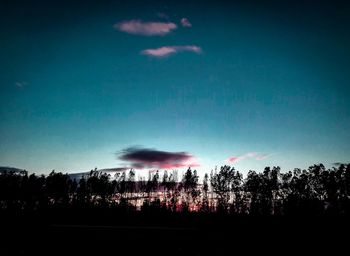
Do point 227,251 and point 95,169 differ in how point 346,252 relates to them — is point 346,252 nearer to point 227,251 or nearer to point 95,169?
point 227,251

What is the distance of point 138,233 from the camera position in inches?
330

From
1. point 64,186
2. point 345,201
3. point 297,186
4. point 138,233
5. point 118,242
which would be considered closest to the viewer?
point 118,242

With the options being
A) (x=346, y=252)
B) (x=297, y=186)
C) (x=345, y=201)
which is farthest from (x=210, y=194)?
(x=346, y=252)

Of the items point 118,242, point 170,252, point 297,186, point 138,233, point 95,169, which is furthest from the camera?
point 95,169

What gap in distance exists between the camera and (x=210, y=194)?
12494cm

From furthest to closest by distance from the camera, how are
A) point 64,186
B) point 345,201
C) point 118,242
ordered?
1. point 64,186
2. point 345,201
3. point 118,242

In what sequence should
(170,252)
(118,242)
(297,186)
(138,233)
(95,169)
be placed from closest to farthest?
(170,252), (118,242), (138,233), (297,186), (95,169)

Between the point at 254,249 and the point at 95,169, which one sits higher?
the point at 95,169

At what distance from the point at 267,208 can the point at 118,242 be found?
3966 inches

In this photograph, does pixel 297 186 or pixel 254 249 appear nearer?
pixel 254 249

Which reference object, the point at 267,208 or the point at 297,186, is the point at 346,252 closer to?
the point at 267,208

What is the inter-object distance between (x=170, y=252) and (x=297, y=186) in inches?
5107

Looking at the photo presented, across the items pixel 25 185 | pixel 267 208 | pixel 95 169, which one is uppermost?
pixel 95 169

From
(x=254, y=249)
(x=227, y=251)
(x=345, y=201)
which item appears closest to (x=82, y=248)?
(x=227, y=251)
